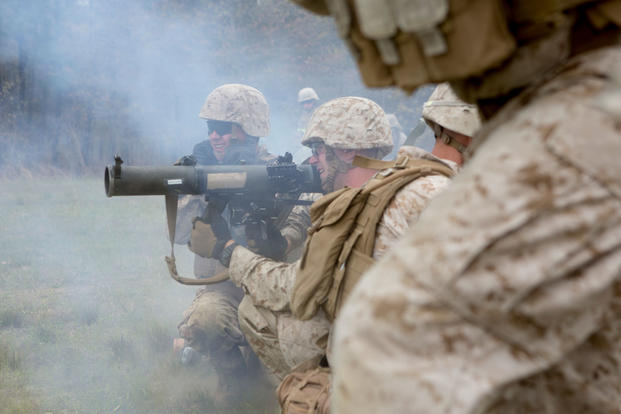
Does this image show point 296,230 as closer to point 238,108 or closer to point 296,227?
point 296,227

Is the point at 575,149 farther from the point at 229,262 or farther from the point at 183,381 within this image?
the point at 183,381

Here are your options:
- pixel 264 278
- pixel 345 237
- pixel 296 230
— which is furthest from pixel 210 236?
pixel 345 237

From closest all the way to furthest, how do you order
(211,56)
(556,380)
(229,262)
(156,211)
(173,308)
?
(556,380) → (229,262) → (173,308) → (156,211) → (211,56)

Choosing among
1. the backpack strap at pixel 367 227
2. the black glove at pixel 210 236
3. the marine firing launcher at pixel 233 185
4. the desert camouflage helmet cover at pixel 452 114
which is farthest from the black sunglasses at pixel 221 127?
the backpack strap at pixel 367 227

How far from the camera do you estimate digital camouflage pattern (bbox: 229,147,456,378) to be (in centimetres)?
190

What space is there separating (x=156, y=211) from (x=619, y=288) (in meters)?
9.67

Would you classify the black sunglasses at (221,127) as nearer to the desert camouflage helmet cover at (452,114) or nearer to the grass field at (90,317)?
the grass field at (90,317)

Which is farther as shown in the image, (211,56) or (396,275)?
(211,56)

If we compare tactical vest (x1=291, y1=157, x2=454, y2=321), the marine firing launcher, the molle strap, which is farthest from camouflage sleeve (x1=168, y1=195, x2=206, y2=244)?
the molle strap

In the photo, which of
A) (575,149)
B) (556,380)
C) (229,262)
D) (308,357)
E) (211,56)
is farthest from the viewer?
(211,56)

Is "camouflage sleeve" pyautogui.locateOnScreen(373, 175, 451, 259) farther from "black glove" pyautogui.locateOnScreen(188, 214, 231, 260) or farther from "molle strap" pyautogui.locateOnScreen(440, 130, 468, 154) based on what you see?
"black glove" pyautogui.locateOnScreen(188, 214, 231, 260)

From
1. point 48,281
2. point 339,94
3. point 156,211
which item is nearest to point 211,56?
point 339,94

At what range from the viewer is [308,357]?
2.46 metres

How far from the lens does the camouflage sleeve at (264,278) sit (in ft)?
8.89
